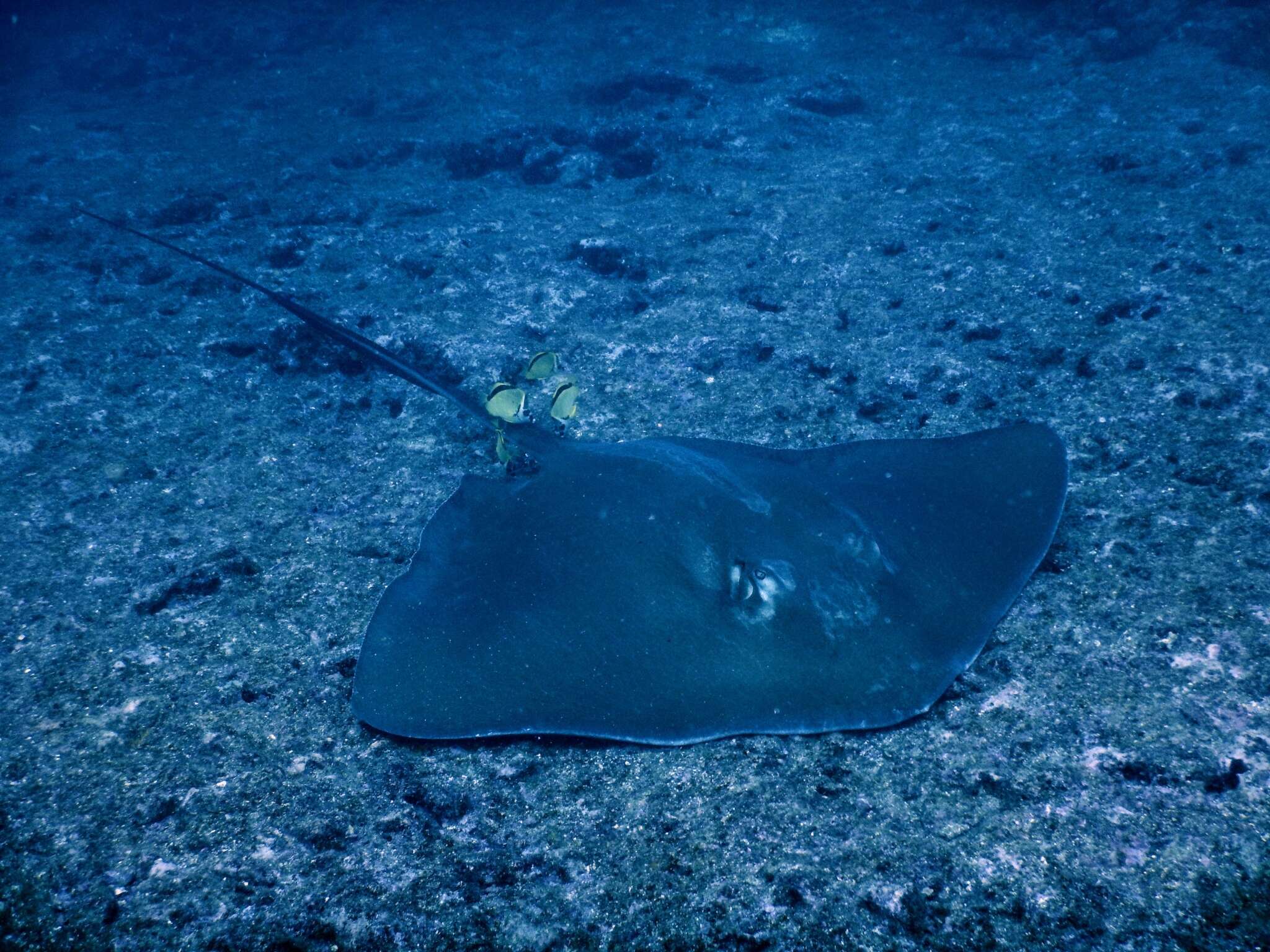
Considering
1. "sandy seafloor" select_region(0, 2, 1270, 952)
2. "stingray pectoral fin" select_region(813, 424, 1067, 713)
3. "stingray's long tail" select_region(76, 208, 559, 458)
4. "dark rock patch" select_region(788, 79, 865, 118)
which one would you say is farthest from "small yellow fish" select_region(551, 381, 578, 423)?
"dark rock patch" select_region(788, 79, 865, 118)

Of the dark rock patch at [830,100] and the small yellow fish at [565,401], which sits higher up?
the dark rock patch at [830,100]

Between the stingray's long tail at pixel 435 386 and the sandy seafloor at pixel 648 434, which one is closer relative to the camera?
the sandy seafloor at pixel 648 434

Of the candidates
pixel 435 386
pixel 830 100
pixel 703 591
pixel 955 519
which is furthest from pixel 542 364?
pixel 830 100

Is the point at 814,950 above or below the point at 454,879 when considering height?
above

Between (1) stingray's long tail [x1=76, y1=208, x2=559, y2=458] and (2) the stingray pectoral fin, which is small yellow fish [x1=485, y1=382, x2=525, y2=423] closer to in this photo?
(1) stingray's long tail [x1=76, y1=208, x2=559, y2=458]

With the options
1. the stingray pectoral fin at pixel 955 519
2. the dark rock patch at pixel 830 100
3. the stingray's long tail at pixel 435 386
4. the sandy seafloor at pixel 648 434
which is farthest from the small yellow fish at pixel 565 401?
the dark rock patch at pixel 830 100

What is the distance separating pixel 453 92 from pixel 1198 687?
52.7 ft

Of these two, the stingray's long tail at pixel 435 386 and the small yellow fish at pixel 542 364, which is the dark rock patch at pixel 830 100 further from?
the stingray's long tail at pixel 435 386

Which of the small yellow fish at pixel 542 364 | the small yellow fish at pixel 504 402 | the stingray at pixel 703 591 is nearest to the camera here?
the stingray at pixel 703 591

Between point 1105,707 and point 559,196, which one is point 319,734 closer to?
point 1105,707

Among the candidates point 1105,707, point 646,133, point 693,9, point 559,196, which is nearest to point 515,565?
point 1105,707

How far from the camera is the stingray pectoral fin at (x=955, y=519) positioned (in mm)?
2686

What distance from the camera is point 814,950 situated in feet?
6.16

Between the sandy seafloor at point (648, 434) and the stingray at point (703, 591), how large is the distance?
0.88 feet
